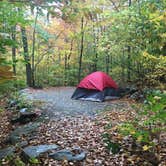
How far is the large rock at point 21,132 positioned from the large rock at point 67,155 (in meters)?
1.52

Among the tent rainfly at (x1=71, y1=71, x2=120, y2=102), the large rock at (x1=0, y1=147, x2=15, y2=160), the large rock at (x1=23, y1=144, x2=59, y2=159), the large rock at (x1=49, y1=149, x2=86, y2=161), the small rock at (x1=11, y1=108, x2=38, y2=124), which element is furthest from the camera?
the tent rainfly at (x1=71, y1=71, x2=120, y2=102)

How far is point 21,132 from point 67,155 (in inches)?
85.4

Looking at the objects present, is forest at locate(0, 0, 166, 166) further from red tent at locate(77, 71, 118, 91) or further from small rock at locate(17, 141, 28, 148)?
red tent at locate(77, 71, 118, 91)

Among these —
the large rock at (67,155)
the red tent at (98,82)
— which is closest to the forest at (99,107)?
the large rock at (67,155)

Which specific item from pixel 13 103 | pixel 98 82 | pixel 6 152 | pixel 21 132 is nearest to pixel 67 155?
pixel 6 152

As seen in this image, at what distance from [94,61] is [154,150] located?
53.0 ft

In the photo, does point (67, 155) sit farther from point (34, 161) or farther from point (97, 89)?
point (97, 89)

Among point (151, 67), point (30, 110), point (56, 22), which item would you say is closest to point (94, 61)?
point (56, 22)

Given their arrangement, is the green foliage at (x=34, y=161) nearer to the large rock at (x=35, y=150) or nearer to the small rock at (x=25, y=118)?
the large rock at (x=35, y=150)

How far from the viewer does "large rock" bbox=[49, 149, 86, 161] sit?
185 inches

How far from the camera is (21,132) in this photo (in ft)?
21.7

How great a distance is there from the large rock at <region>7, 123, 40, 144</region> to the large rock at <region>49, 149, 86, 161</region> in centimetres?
152

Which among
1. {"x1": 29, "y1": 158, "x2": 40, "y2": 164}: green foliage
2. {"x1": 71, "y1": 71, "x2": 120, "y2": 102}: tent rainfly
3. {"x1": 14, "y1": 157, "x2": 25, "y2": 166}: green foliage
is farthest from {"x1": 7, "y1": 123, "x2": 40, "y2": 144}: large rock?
{"x1": 71, "y1": 71, "x2": 120, "y2": 102}: tent rainfly

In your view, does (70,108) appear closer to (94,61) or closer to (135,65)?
(135,65)
